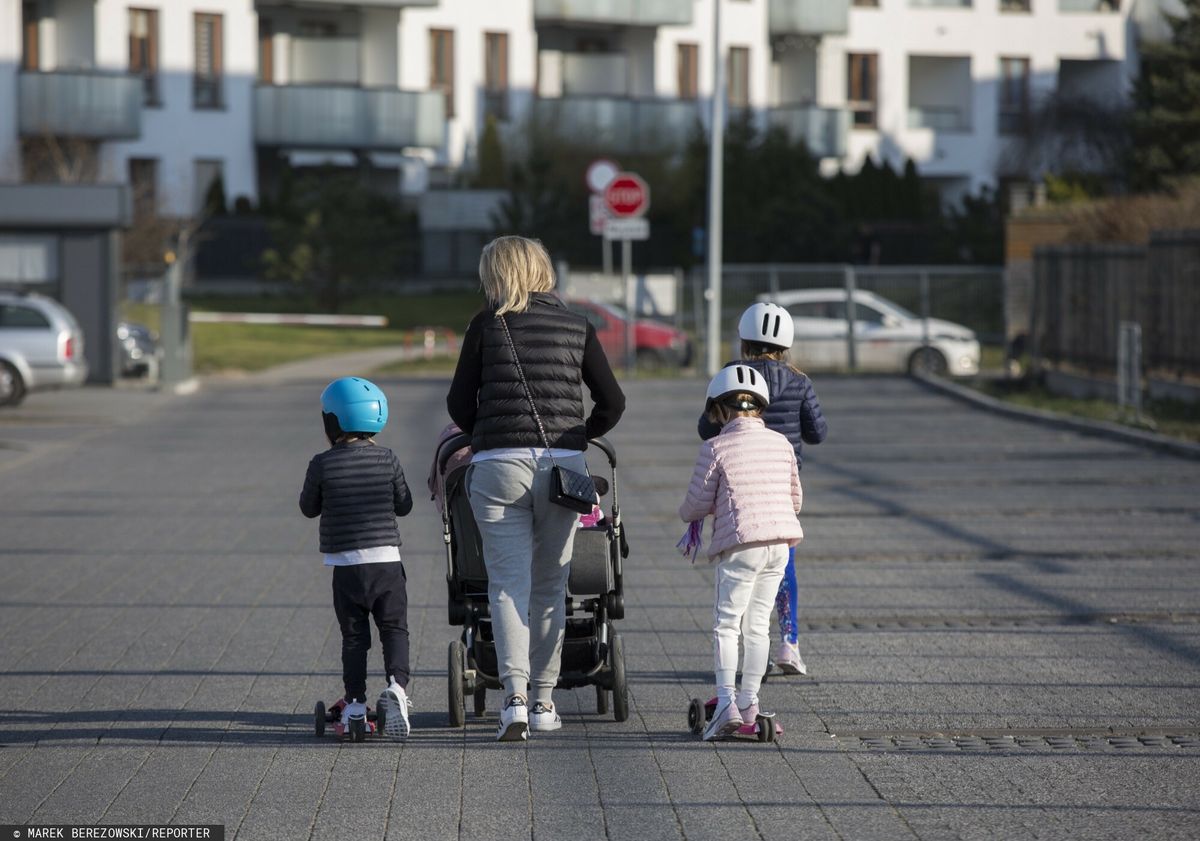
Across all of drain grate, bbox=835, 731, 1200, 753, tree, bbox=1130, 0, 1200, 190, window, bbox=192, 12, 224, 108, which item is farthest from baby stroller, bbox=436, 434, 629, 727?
window, bbox=192, 12, 224, 108

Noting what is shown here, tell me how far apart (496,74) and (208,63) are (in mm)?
8150

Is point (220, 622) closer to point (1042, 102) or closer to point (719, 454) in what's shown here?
point (719, 454)

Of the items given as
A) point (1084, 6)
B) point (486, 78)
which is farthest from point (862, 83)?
point (486, 78)

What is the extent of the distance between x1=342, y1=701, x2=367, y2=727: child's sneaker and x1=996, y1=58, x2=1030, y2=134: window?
52.5 m

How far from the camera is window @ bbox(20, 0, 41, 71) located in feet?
152

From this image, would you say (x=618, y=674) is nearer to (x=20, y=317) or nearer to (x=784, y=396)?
(x=784, y=396)

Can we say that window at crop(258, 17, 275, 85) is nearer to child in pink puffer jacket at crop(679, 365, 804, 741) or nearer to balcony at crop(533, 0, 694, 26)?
balcony at crop(533, 0, 694, 26)

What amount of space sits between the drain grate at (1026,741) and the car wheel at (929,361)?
23555mm

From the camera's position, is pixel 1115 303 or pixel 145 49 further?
pixel 145 49

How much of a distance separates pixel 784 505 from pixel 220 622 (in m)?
3.64

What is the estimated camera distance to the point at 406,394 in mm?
26609

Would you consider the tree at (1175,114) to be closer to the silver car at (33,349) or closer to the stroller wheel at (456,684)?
the silver car at (33,349)

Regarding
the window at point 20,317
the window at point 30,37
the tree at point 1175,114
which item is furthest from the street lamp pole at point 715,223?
the window at point 30,37

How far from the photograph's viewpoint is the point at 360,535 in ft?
22.3
